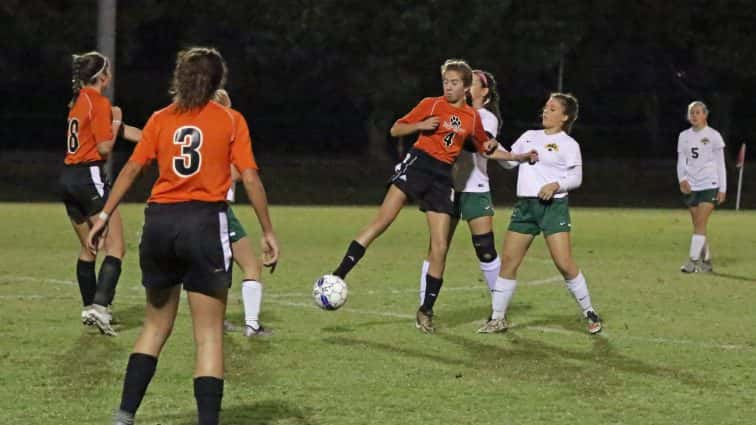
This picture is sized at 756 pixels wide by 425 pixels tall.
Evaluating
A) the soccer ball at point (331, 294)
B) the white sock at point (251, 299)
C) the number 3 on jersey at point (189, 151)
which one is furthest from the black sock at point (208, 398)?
the white sock at point (251, 299)

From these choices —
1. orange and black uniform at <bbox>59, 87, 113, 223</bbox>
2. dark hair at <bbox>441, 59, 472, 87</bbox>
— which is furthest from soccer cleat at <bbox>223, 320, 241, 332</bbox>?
dark hair at <bbox>441, 59, 472, 87</bbox>

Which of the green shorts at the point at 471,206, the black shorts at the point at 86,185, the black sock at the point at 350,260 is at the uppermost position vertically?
the black shorts at the point at 86,185

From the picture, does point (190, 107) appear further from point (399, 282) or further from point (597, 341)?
point (399, 282)

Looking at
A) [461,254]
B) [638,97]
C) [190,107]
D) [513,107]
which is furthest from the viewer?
[638,97]

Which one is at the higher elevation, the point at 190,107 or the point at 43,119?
the point at 190,107

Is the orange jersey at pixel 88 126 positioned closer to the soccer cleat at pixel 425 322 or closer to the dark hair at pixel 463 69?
the dark hair at pixel 463 69

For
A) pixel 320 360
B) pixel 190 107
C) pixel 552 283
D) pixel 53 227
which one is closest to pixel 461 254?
pixel 552 283

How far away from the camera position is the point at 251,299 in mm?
11742

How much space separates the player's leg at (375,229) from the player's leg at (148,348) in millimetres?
4096

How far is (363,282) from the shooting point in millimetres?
16391

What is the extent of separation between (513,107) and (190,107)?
132ft

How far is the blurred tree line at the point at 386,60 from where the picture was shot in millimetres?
37781

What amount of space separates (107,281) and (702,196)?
30.3ft

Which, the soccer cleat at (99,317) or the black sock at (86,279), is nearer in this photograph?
the soccer cleat at (99,317)
